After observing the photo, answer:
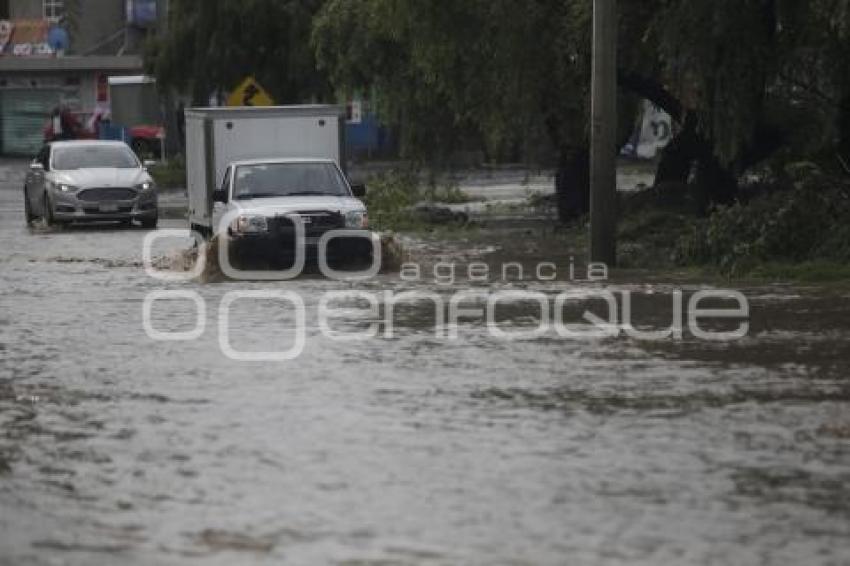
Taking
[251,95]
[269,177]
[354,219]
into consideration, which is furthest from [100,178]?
[354,219]

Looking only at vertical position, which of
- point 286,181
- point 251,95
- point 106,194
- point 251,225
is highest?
point 251,95

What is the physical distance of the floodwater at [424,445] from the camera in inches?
352

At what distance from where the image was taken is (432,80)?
2984cm

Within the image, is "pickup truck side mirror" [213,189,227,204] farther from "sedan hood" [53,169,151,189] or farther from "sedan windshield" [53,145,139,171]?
"sedan windshield" [53,145,139,171]

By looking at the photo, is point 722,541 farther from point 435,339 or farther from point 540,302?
point 540,302

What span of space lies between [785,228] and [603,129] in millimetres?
2368

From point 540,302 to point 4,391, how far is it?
712 cm

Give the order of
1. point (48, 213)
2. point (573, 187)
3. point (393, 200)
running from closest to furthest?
1. point (573, 187)
2. point (48, 213)
3. point (393, 200)

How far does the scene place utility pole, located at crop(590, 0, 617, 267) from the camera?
2306 cm

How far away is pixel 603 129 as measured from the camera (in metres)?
23.5

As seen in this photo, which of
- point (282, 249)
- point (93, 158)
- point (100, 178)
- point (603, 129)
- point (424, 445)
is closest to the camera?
point (424, 445)

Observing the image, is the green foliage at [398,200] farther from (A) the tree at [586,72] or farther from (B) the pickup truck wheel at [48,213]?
(B) the pickup truck wheel at [48,213]

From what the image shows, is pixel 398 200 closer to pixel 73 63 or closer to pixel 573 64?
pixel 573 64

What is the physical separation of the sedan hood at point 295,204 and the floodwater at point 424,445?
216 inches
